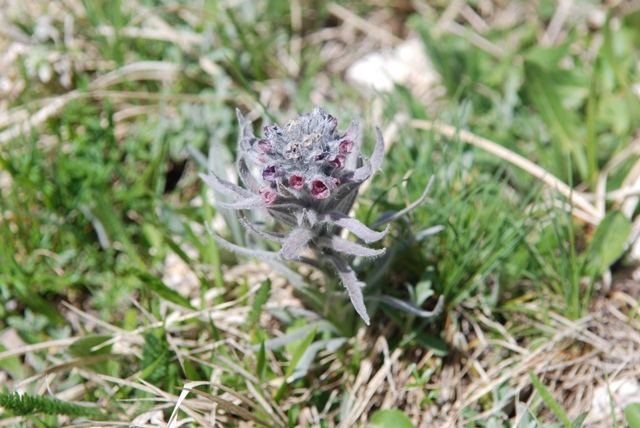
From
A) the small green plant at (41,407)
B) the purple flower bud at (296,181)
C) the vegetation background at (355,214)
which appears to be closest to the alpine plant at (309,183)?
the purple flower bud at (296,181)

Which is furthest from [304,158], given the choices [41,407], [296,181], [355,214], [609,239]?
[609,239]

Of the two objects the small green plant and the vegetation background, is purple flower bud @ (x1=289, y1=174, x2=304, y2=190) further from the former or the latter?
the small green plant

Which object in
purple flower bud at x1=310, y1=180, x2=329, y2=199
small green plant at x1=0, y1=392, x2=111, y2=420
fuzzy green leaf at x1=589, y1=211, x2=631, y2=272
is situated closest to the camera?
purple flower bud at x1=310, y1=180, x2=329, y2=199

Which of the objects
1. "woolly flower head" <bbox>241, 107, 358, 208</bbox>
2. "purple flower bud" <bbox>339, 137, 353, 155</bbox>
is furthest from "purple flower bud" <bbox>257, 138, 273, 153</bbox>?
"purple flower bud" <bbox>339, 137, 353, 155</bbox>

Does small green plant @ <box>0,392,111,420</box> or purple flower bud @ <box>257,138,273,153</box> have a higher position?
purple flower bud @ <box>257,138,273,153</box>

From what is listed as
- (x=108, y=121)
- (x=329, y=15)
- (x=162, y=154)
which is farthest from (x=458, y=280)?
(x=329, y=15)

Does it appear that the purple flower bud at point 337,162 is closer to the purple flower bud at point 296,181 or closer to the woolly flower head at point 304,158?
the woolly flower head at point 304,158

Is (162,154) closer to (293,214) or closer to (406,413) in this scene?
(293,214)
